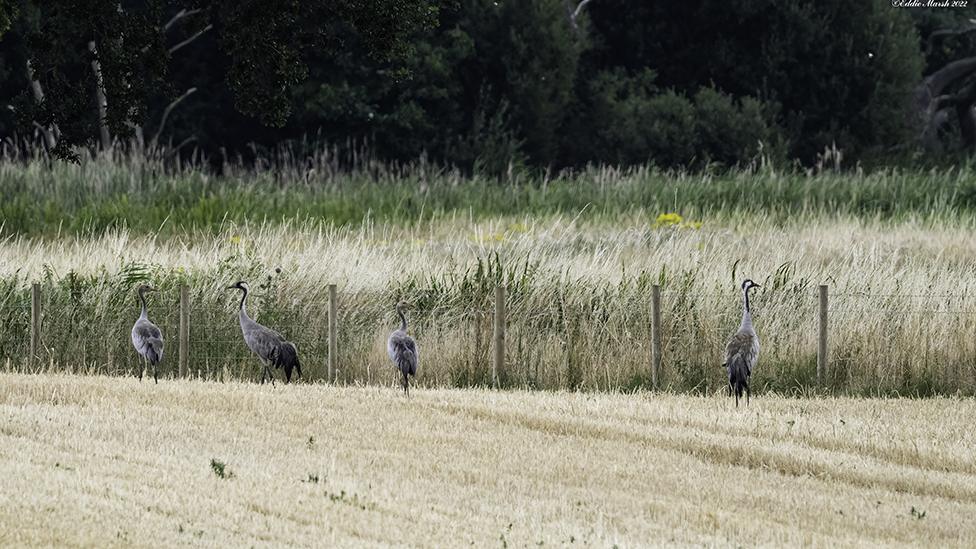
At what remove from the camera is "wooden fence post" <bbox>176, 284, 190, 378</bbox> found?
63.4ft

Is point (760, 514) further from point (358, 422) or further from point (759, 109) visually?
point (759, 109)

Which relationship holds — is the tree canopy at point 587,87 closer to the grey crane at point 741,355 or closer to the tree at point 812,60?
the tree at point 812,60

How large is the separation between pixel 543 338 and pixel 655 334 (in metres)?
1.54

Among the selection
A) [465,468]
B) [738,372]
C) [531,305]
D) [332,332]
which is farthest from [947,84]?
[465,468]

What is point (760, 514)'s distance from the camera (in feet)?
40.0

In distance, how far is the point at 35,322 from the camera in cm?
1950

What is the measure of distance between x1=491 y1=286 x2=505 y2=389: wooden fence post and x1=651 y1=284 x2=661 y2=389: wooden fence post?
5.52 ft

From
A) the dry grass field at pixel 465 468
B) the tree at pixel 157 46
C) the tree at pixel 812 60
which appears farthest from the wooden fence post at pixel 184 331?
the tree at pixel 812 60

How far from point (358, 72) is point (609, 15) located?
11527 mm

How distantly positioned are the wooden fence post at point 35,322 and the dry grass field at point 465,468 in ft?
5.80

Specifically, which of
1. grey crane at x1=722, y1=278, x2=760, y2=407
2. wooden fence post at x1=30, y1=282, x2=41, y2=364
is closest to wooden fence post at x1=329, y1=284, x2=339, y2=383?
wooden fence post at x1=30, y1=282, x2=41, y2=364

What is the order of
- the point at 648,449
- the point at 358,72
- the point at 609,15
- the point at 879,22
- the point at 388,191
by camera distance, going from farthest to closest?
the point at 609,15, the point at 879,22, the point at 358,72, the point at 388,191, the point at 648,449

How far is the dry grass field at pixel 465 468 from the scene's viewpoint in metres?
11.2

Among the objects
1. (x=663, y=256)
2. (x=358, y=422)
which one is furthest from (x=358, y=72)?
(x=358, y=422)
